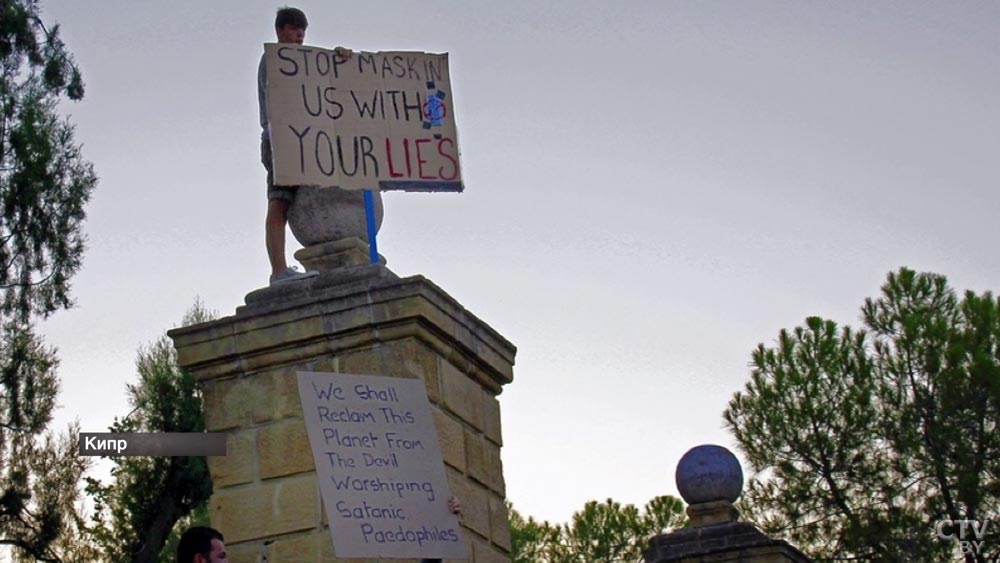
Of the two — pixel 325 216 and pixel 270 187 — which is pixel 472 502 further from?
pixel 270 187

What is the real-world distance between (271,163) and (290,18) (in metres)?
0.58

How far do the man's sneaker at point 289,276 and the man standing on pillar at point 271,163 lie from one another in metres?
0.07

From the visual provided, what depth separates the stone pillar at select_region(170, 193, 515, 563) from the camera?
5996 mm

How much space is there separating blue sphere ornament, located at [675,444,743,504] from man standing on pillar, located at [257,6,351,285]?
4.23 meters

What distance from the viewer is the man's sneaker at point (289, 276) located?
6398mm

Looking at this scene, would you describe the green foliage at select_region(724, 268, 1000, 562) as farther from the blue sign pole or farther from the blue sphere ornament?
the blue sign pole

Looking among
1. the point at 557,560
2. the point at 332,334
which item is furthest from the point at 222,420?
the point at 557,560

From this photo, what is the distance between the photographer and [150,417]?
2139cm

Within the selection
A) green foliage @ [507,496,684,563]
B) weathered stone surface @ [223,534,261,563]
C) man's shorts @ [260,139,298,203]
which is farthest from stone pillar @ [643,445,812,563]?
green foliage @ [507,496,684,563]

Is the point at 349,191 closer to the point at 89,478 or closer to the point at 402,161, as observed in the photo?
the point at 402,161

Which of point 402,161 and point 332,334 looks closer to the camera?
point 332,334

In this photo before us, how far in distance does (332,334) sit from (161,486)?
1534 cm

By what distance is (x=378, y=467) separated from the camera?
5613mm

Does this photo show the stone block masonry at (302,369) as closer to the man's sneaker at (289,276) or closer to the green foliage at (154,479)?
the man's sneaker at (289,276)
